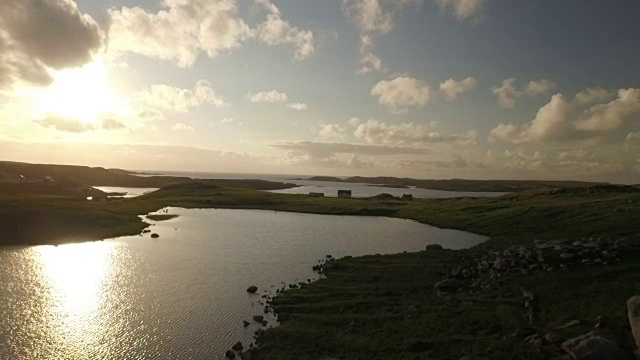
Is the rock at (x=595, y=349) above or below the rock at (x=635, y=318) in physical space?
below

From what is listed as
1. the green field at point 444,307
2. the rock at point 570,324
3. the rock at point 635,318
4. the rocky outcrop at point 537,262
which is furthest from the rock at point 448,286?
the rock at point 635,318

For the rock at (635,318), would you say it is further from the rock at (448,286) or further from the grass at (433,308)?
the rock at (448,286)

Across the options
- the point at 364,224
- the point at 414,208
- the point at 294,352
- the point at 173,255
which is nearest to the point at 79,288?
the point at 173,255

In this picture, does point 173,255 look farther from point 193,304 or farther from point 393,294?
point 393,294

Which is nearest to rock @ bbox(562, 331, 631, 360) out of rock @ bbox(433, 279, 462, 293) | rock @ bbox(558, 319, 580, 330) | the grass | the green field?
the green field

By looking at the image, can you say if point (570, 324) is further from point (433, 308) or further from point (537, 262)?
point (537, 262)

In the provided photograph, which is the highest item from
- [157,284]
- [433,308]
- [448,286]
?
[448,286]

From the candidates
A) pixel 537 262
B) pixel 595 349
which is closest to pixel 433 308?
pixel 595 349

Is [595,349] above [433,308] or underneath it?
above
